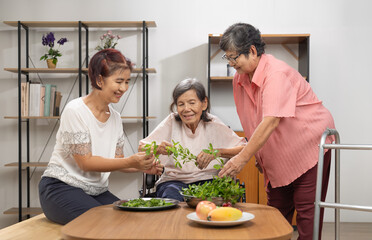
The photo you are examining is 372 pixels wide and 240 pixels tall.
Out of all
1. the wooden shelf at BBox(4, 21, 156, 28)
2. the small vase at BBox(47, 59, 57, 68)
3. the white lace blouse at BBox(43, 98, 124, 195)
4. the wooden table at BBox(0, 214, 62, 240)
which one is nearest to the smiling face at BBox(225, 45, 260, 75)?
the white lace blouse at BBox(43, 98, 124, 195)

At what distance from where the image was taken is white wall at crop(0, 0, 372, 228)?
443 cm

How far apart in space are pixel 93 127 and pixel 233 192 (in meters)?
0.80

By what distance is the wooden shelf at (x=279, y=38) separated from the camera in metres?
4.09

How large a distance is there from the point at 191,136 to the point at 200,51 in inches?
82.0

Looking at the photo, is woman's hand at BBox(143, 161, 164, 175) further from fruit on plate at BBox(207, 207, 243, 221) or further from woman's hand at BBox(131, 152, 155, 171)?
fruit on plate at BBox(207, 207, 243, 221)

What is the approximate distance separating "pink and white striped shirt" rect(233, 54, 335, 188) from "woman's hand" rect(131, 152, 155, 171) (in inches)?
23.0

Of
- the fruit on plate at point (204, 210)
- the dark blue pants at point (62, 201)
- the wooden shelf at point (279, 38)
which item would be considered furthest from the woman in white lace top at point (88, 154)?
the wooden shelf at point (279, 38)

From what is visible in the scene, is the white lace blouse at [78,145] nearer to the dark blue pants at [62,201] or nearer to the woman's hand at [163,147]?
the dark blue pants at [62,201]

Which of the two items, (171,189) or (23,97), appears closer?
(171,189)

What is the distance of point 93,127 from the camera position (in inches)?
85.7

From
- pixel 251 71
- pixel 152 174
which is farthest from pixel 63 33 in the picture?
pixel 251 71

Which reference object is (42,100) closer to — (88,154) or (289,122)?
(88,154)

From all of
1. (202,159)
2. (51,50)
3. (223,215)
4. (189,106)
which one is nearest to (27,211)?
(51,50)

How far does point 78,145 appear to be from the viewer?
6.84 ft
